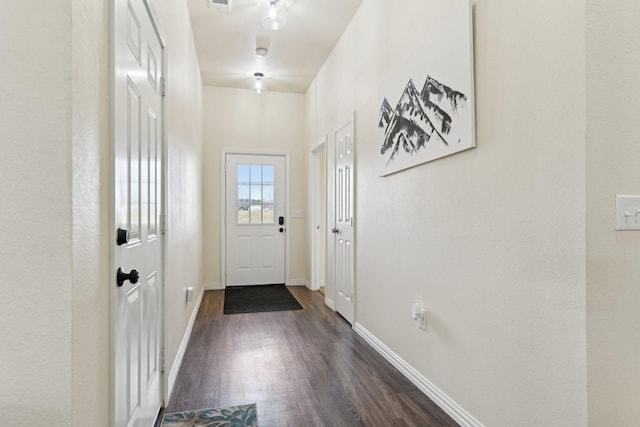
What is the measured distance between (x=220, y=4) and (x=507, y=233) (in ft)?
9.75

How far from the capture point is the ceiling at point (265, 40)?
316 centimetres

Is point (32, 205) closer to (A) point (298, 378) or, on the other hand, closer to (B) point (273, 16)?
(A) point (298, 378)

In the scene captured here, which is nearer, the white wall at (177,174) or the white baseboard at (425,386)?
the white baseboard at (425,386)

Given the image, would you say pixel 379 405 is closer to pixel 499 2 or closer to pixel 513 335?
pixel 513 335

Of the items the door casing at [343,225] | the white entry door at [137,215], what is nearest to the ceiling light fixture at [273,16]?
the door casing at [343,225]

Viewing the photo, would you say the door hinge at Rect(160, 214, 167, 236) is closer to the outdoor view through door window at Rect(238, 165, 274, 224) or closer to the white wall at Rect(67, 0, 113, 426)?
the white wall at Rect(67, 0, 113, 426)

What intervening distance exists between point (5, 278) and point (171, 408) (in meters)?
1.47

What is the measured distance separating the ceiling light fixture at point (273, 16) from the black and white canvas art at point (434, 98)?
45.8 inches

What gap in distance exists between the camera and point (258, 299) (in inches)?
173

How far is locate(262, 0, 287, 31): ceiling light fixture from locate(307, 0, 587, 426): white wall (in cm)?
106

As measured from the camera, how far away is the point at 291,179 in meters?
5.30

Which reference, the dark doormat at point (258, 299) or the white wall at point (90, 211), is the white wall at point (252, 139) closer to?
the dark doormat at point (258, 299)

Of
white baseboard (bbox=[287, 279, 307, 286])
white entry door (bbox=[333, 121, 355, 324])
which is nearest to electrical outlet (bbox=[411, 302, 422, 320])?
white entry door (bbox=[333, 121, 355, 324])

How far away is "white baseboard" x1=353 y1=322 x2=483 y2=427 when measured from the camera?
1.74 meters
